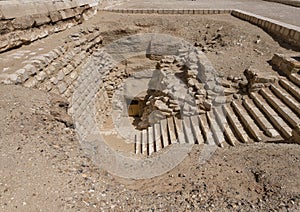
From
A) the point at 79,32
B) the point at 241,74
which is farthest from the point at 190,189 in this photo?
the point at 79,32

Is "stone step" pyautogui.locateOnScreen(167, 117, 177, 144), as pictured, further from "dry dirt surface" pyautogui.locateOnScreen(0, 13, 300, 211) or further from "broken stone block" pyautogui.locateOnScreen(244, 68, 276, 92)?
"broken stone block" pyautogui.locateOnScreen(244, 68, 276, 92)

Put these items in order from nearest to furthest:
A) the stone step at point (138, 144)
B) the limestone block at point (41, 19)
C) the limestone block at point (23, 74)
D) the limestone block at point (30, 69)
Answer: the limestone block at point (23, 74) → the limestone block at point (30, 69) → the limestone block at point (41, 19) → the stone step at point (138, 144)

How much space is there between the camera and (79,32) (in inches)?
297

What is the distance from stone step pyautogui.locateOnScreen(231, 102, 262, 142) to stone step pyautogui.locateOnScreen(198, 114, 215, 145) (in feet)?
2.46

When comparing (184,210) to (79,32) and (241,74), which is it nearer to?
(241,74)

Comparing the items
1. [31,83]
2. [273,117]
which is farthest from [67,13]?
[273,117]

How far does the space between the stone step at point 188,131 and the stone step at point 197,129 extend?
0.29ft

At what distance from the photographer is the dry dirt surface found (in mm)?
2162

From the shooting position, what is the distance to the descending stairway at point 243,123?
458cm

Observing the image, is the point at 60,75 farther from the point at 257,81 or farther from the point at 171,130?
the point at 257,81

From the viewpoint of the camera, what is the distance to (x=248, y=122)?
4938 mm

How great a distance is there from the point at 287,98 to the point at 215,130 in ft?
5.49

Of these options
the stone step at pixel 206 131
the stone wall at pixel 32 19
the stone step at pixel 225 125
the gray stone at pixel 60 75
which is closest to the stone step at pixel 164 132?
the stone step at pixel 206 131

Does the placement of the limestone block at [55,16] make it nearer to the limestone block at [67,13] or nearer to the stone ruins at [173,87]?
the stone ruins at [173,87]
